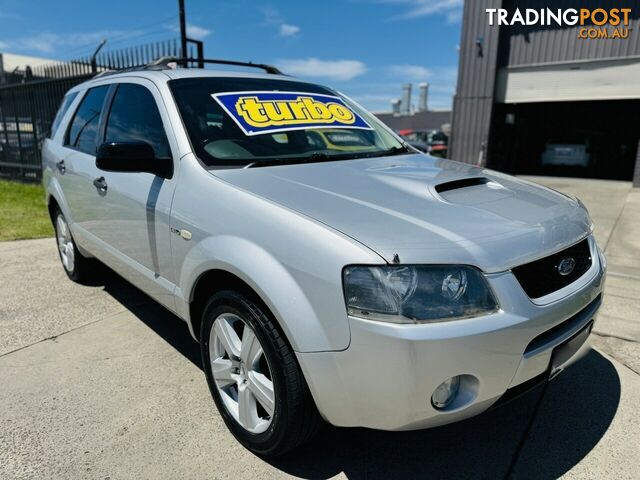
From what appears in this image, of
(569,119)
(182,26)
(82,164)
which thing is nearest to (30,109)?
(182,26)

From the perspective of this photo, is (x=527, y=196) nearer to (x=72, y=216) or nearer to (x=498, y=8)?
(x=72, y=216)

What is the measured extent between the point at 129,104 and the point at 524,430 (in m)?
3.06

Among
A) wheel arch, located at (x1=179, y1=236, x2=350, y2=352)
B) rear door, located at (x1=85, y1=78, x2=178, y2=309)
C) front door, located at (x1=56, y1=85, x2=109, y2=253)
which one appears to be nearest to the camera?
wheel arch, located at (x1=179, y1=236, x2=350, y2=352)

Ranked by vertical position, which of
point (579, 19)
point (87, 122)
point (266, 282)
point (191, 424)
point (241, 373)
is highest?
point (579, 19)

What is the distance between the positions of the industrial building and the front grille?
1213 cm

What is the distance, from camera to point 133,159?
2.48m

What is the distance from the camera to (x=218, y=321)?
226cm

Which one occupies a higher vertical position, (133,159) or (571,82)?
(571,82)

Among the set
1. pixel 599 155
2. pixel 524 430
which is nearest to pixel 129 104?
pixel 524 430

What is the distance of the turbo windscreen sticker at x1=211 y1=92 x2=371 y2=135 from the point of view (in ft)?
8.98

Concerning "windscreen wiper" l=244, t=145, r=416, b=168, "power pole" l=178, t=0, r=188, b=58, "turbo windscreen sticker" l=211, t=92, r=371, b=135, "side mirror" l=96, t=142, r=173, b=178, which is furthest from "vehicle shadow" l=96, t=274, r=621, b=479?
"power pole" l=178, t=0, r=188, b=58

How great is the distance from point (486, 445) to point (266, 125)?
205cm

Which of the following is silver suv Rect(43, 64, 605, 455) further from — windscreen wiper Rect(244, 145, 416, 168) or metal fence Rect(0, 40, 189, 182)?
metal fence Rect(0, 40, 189, 182)

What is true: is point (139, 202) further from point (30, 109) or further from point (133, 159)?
point (30, 109)
